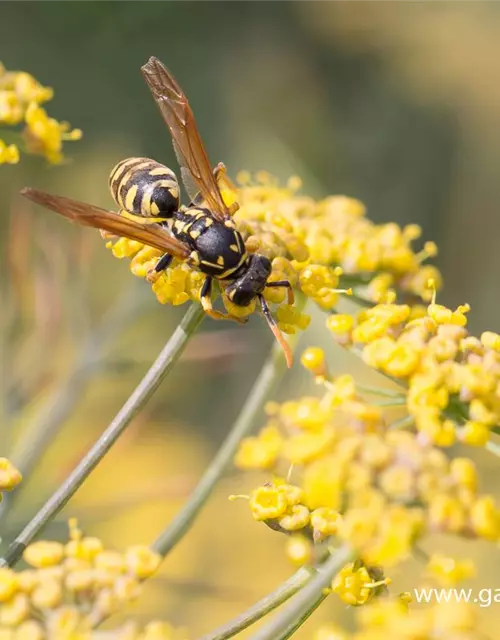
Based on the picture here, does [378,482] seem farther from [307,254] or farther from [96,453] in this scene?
[307,254]

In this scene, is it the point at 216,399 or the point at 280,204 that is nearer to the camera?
the point at 280,204

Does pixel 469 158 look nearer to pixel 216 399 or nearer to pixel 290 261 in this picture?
pixel 216 399

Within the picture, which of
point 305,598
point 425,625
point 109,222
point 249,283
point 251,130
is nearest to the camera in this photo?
point 425,625

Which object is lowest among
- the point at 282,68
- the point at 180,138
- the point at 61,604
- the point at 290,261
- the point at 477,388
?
the point at 61,604

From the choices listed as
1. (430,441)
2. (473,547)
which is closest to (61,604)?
(430,441)

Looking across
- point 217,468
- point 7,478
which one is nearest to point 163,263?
point 217,468

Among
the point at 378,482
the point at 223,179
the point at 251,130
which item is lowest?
the point at 378,482

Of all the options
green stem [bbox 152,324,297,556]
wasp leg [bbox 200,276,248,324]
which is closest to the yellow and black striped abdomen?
wasp leg [bbox 200,276,248,324]
